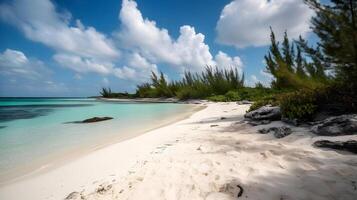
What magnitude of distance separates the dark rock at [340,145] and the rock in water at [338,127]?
61 centimetres

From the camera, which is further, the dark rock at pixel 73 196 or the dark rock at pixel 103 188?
the dark rock at pixel 103 188

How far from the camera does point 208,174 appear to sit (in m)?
2.98

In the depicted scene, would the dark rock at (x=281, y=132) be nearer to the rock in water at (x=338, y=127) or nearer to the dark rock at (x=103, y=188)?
the rock in water at (x=338, y=127)

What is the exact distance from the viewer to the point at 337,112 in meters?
5.54

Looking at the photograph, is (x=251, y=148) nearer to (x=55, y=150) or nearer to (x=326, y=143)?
(x=326, y=143)

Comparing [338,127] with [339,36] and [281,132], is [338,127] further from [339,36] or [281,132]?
[339,36]

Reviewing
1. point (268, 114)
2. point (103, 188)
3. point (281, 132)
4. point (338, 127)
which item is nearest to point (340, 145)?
point (338, 127)

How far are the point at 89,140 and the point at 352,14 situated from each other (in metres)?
8.95

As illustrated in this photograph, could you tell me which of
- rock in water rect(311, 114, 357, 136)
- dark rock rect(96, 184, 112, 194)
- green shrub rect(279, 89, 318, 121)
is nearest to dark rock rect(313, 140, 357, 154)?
rock in water rect(311, 114, 357, 136)

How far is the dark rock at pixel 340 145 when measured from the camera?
11.3ft

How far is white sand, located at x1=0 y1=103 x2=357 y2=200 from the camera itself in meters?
2.45

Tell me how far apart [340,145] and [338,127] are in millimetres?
Answer: 893

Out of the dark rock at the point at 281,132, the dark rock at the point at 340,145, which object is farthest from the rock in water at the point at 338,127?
the dark rock at the point at 340,145

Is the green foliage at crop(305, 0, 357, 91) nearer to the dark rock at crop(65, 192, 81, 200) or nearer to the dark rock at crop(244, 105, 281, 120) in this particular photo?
the dark rock at crop(244, 105, 281, 120)
